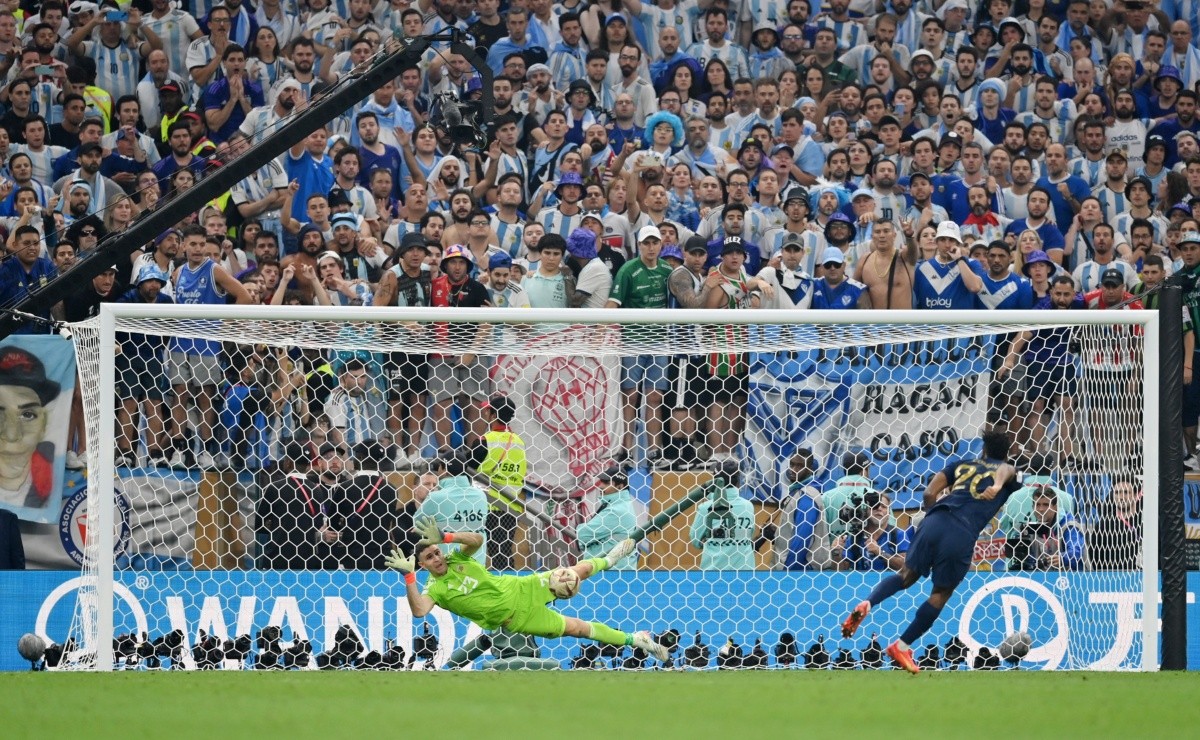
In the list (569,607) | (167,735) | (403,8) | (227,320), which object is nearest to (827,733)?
(167,735)

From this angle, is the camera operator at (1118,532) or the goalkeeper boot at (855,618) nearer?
the goalkeeper boot at (855,618)

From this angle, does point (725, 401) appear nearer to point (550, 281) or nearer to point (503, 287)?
point (550, 281)

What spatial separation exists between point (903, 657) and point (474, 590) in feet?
8.27

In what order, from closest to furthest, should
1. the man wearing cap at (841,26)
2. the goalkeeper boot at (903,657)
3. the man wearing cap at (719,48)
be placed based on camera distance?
the goalkeeper boot at (903,657) → the man wearing cap at (719,48) → the man wearing cap at (841,26)

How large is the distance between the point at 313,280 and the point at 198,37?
386 cm

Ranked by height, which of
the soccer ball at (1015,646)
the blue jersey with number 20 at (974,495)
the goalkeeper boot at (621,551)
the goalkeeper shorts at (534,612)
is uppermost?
the blue jersey with number 20 at (974,495)

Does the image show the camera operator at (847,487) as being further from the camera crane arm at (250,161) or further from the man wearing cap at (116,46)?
the man wearing cap at (116,46)

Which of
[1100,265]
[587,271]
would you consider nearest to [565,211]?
[587,271]

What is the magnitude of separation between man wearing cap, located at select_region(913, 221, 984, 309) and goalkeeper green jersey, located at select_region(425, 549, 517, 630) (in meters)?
5.18

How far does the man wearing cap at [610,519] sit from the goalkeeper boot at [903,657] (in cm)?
206

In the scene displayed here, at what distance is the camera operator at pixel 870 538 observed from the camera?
35.8 feet

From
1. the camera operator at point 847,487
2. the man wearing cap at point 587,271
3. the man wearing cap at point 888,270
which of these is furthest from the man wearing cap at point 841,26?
the camera operator at point 847,487

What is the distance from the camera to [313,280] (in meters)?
12.7

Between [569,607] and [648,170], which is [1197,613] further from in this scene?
[648,170]
